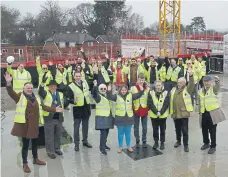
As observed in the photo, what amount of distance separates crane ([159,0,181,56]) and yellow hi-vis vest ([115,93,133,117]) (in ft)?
78.0

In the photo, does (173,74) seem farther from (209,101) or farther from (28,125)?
(28,125)

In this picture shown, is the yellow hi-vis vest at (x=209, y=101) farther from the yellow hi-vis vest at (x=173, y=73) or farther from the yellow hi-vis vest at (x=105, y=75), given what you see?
the yellow hi-vis vest at (x=105, y=75)

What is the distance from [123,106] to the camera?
18.7ft

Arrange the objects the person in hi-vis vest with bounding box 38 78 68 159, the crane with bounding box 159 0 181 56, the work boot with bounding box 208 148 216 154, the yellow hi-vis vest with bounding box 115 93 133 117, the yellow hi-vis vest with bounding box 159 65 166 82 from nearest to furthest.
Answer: the person in hi-vis vest with bounding box 38 78 68 159 → the yellow hi-vis vest with bounding box 115 93 133 117 → the work boot with bounding box 208 148 216 154 → the yellow hi-vis vest with bounding box 159 65 166 82 → the crane with bounding box 159 0 181 56

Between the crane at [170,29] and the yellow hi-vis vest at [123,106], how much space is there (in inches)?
936

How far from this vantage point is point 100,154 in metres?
5.92

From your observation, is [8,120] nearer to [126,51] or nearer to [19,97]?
[19,97]

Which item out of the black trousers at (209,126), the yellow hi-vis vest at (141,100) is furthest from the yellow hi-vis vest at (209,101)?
the yellow hi-vis vest at (141,100)

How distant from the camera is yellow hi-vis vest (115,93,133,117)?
5719mm

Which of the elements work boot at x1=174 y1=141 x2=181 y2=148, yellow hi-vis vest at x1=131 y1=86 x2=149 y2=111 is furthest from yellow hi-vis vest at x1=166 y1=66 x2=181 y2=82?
yellow hi-vis vest at x1=131 y1=86 x2=149 y2=111

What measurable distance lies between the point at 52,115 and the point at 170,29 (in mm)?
26495

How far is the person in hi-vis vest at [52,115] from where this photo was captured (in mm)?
5598

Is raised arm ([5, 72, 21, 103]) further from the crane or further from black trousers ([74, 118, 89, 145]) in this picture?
the crane

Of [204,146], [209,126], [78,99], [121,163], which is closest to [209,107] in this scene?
[209,126]
